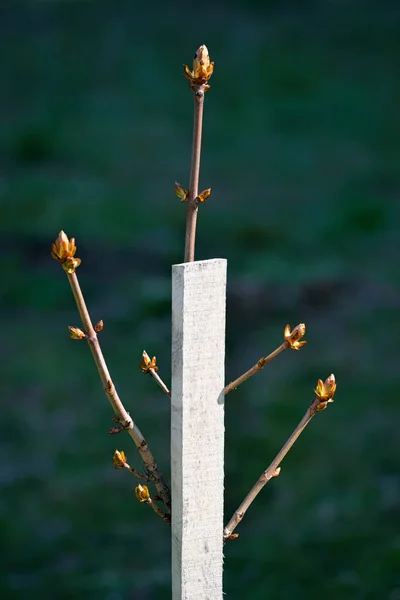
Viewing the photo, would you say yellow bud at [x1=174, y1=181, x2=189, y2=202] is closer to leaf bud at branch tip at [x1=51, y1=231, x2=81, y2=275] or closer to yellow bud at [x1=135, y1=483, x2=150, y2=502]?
leaf bud at branch tip at [x1=51, y1=231, x2=81, y2=275]

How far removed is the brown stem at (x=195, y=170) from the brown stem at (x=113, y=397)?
0.14 m

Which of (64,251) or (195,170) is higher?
(195,170)

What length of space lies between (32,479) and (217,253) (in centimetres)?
81

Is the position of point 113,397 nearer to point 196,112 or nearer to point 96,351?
point 96,351

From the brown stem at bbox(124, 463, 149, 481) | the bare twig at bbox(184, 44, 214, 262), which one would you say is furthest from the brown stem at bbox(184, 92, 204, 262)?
the brown stem at bbox(124, 463, 149, 481)

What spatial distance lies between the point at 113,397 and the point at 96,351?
0.07 metres

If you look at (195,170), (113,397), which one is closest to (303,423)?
(113,397)

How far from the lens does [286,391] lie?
2881 mm

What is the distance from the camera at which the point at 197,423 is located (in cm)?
121

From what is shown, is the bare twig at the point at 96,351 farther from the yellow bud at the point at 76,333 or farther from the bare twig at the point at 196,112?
the bare twig at the point at 196,112

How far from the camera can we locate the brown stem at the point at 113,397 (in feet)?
3.62

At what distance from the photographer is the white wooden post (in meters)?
1.19

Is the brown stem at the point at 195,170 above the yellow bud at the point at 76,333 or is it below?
above

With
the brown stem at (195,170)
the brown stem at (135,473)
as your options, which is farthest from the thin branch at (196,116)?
the brown stem at (135,473)
